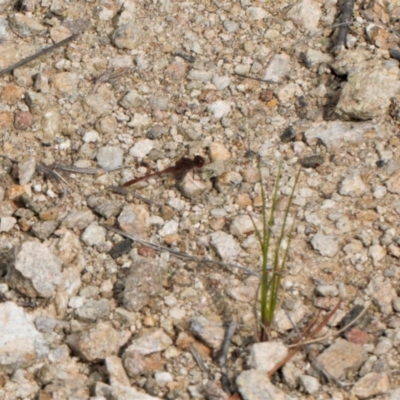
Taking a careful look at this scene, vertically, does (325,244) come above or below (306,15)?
below

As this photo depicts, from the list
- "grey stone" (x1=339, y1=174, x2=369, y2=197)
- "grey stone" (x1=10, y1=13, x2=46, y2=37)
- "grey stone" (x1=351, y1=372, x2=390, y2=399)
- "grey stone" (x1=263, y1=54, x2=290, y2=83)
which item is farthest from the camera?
"grey stone" (x1=10, y1=13, x2=46, y2=37)

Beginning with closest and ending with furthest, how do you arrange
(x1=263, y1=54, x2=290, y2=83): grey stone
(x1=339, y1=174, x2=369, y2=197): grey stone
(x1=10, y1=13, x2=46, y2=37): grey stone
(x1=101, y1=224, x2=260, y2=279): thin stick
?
(x1=101, y1=224, x2=260, y2=279): thin stick
(x1=339, y1=174, x2=369, y2=197): grey stone
(x1=263, y1=54, x2=290, y2=83): grey stone
(x1=10, y1=13, x2=46, y2=37): grey stone

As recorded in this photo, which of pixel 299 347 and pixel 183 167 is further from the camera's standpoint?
pixel 183 167

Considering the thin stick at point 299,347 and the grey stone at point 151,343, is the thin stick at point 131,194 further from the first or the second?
the thin stick at point 299,347

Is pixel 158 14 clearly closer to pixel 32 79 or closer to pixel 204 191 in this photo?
pixel 32 79

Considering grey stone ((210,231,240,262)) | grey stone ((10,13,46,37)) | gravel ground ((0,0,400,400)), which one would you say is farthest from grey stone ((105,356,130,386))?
grey stone ((10,13,46,37))

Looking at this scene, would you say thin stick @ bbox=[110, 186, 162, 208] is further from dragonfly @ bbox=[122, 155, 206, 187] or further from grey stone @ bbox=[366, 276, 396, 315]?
grey stone @ bbox=[366, 276, 396, 315]

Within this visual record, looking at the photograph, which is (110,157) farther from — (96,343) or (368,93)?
(368,93)

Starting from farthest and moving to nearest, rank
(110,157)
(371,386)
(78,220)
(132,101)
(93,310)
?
(132,101) < (110,157) < (78,220) < (93,310) < (371,386)

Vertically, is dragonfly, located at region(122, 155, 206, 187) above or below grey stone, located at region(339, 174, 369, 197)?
below

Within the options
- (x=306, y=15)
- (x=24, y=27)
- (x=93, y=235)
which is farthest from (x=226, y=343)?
(x=24, y=27)
